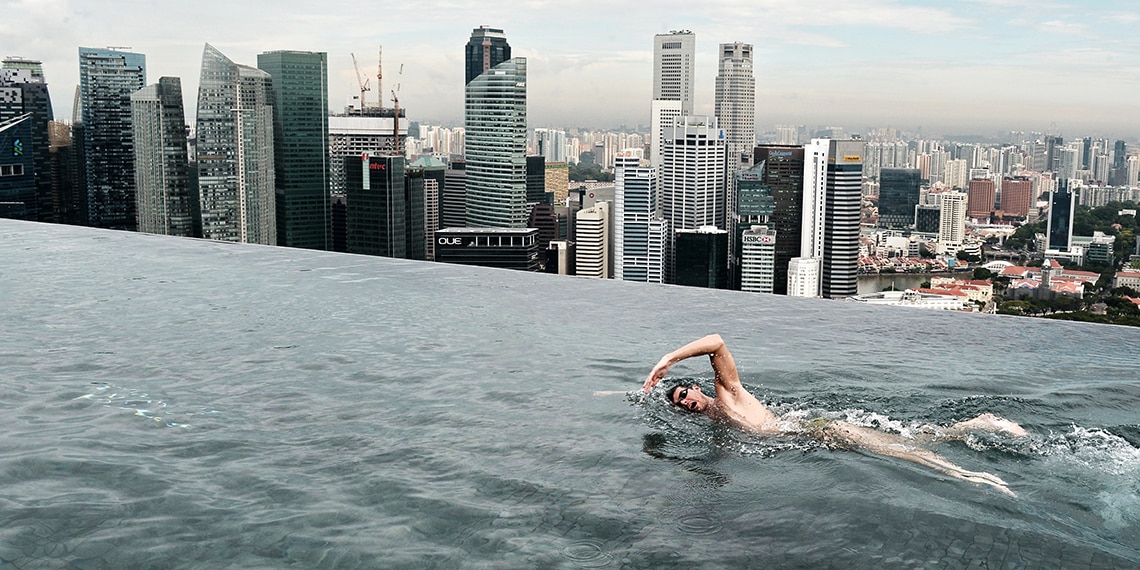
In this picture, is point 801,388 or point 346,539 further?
point 801,388

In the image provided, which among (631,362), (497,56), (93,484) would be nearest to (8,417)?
(93,484)

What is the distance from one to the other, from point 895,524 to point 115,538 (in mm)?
1330

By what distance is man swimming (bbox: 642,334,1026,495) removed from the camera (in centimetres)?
212

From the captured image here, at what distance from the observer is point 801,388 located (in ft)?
8.50

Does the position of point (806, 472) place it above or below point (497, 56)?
below

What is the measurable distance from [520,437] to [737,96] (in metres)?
51.0

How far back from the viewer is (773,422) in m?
2.34

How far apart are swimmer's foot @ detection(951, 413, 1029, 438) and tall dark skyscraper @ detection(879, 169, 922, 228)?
131 ft

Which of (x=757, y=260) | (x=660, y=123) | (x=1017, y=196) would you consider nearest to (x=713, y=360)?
(x=757, y=260)

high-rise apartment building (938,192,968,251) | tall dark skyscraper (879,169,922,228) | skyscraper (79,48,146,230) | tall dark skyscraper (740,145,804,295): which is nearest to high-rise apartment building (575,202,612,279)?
tall dark skyscraper (740,145,804,295)

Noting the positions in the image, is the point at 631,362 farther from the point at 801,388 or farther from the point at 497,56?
the point at 497,56

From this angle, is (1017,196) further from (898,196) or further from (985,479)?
(985,479)

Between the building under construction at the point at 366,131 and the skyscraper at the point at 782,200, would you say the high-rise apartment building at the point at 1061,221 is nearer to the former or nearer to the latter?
the skyscraper at the point at 782,200

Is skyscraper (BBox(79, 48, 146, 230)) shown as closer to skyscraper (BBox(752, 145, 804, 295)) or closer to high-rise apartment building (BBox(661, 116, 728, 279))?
high-rise apartment building (BBox(661, 116, 728, 279))
